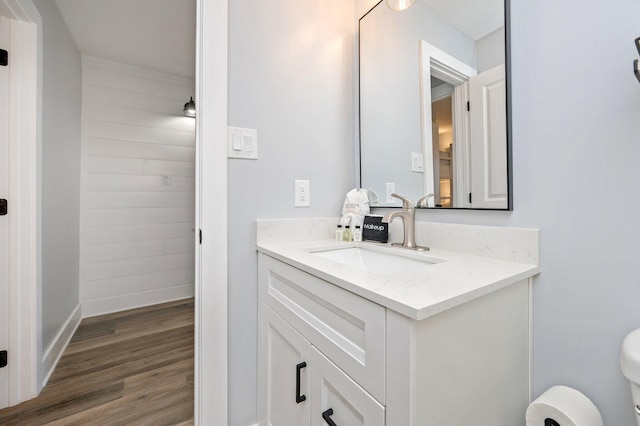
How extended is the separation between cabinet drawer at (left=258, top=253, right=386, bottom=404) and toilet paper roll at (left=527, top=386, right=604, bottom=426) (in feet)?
1.38

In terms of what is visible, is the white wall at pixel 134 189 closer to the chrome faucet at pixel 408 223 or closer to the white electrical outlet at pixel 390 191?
the white electrical outlet at pixel 390 191

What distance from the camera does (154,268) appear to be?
2.83m

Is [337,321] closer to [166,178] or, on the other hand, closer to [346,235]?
[346,235]

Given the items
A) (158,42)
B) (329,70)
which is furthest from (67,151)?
(329,70)

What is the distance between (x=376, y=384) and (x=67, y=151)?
269 cm

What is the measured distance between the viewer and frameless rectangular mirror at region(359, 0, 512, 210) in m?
0.91

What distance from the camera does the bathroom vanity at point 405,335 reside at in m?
0.52

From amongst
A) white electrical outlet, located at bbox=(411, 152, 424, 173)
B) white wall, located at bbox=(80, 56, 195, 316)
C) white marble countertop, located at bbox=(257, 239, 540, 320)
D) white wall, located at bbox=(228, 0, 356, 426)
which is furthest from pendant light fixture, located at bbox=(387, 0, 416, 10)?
white wall, located at bbox=(80, 56, 195, 316)

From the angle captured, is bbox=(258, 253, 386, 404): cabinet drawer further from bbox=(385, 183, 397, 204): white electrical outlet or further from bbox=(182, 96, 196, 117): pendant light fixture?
bbox=(182, 96, 196, 117): pendant light fixture

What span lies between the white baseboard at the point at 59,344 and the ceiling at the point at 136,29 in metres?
2.27

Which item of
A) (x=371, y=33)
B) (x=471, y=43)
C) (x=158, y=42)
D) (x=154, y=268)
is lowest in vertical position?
(x=154, y=268)

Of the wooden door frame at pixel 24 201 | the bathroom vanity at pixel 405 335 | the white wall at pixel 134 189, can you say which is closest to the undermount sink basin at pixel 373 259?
the bathroom vanity at pixel 405 335

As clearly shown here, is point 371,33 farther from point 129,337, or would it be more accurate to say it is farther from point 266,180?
point 129,337

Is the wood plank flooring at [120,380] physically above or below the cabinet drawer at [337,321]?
below
